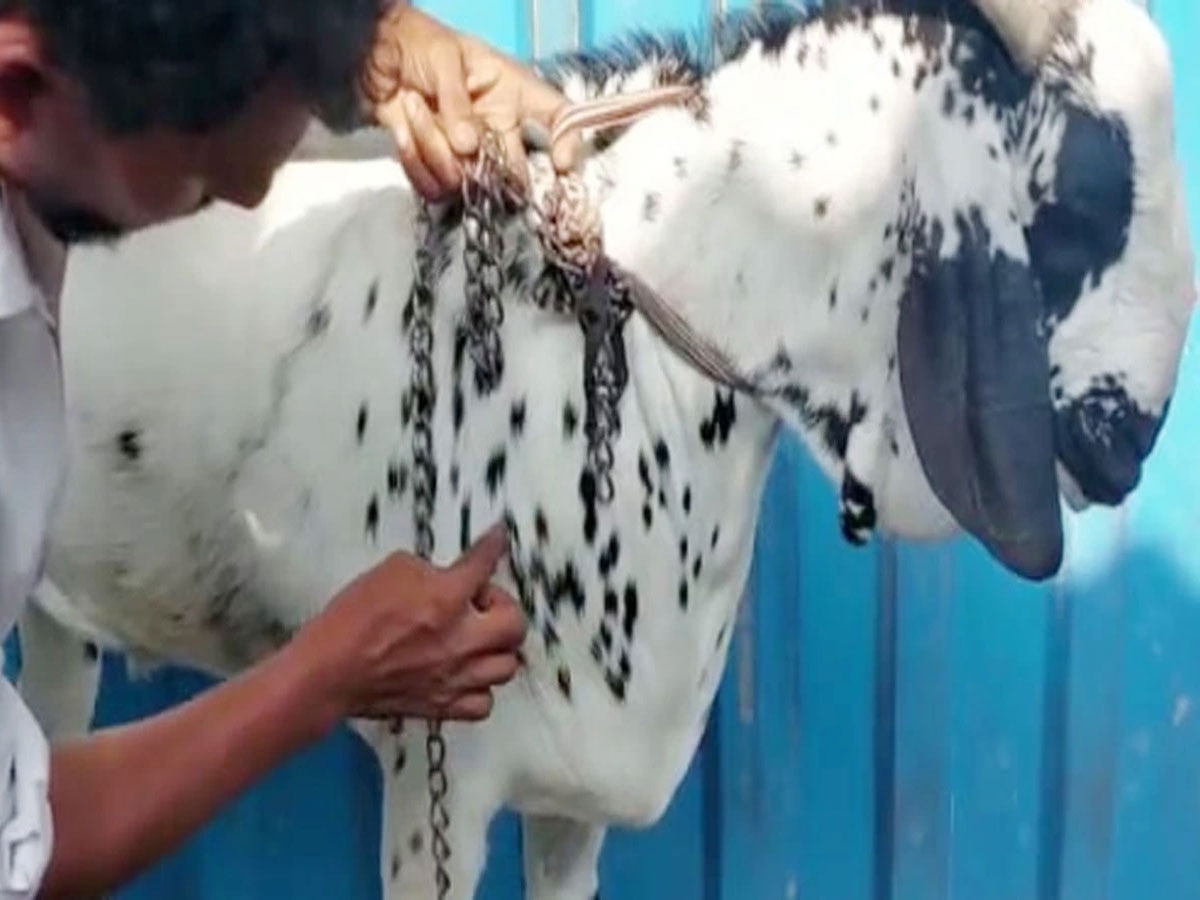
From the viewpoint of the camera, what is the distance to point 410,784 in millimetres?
1845

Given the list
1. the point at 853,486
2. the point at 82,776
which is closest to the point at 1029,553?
the point at 853,486

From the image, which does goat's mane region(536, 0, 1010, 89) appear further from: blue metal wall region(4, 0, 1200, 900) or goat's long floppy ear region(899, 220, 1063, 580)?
blue metal wall region(4, 0, 1200, 900)

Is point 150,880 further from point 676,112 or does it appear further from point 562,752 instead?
point 676,112

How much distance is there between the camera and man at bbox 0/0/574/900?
3.55 feet

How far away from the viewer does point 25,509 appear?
123 cm

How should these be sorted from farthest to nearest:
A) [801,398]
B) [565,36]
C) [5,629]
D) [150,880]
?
[150,880]
[565,36]
[801,398]
[5,629]

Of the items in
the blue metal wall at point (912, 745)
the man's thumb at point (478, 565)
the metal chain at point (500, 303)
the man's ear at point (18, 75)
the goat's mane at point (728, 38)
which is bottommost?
the blue metal wall at point (912, 745)

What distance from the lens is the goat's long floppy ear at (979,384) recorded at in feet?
5.59

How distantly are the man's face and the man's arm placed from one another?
310mm

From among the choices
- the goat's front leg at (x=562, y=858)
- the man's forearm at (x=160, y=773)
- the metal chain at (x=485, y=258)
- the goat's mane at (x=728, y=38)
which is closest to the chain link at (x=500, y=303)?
the metal chain at (x=485, y=258)

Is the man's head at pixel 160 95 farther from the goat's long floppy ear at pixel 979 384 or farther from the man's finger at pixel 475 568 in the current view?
the goat's long floppy ear at pixel 979 384

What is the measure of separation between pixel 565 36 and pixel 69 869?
1.15 m

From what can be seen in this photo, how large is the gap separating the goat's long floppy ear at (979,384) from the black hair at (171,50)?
0.70m

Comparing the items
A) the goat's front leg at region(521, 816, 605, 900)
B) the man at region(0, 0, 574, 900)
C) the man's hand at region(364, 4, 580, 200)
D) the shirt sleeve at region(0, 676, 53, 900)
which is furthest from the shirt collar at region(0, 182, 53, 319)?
the goat's front leg at region(521, 816, 605, 900)
